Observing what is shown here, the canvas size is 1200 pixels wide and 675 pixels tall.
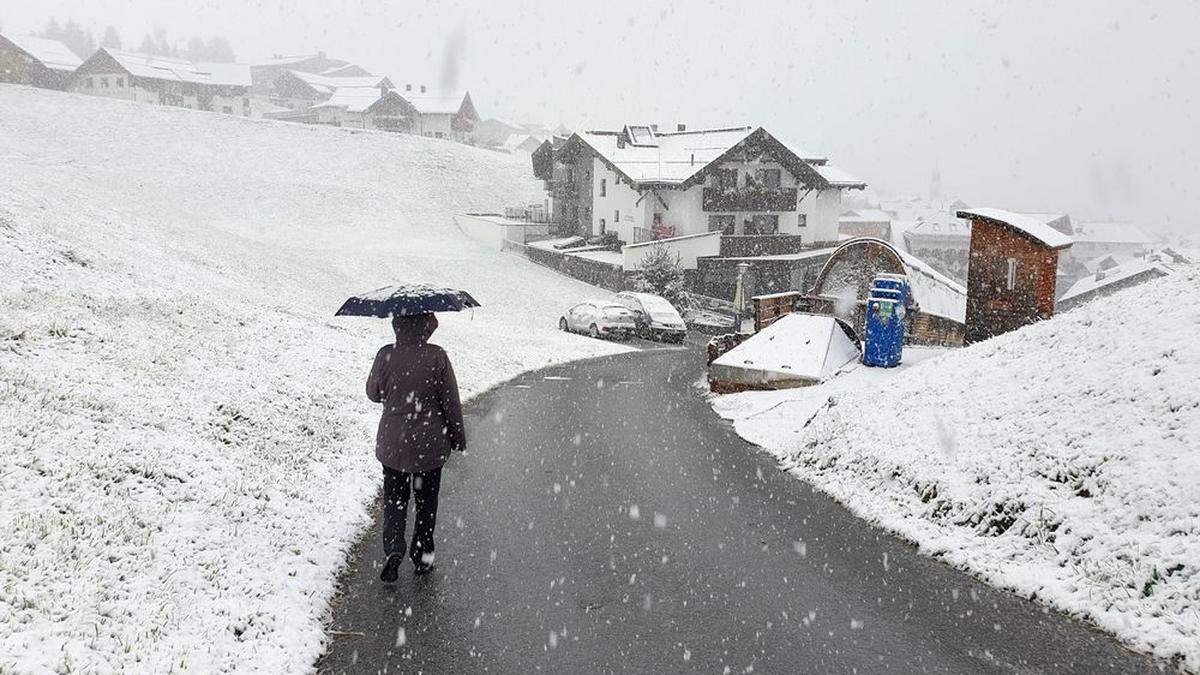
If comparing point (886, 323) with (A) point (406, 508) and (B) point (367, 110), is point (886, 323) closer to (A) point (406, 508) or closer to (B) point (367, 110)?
(A) point (406, 508)

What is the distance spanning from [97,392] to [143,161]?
186ft

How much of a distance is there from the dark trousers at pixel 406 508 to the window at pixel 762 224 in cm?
4536

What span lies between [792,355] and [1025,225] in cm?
480

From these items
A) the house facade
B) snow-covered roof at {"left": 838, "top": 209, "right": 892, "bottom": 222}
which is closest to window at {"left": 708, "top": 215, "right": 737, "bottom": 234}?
the house facade

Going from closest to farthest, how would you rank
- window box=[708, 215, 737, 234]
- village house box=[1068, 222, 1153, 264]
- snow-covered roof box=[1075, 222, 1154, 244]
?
window box=[708, 215, 737, 234] → village house box=[1068, 222, 1153, 264] → snow-covered roof box=[1075, 222, 1154, 244]

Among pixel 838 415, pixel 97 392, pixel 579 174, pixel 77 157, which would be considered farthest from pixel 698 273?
pixel 77 157

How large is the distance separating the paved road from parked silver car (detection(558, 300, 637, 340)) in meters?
20.9

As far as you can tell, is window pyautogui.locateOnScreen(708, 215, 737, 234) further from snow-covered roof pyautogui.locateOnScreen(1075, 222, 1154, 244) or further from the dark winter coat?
snow-covered roof pyautogui.locateOnScreen(1075, 222, 1154, 244)

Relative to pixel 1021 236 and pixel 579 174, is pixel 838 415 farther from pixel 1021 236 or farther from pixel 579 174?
pixel 579 174

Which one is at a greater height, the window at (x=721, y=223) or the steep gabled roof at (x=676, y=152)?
the steep gabled roof at (x=676, y=152)

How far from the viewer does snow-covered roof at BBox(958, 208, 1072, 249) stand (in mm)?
13961

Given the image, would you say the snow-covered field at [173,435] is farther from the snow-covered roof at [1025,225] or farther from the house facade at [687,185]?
the house facade at [687,185]

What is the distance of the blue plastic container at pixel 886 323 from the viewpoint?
13.4 meters

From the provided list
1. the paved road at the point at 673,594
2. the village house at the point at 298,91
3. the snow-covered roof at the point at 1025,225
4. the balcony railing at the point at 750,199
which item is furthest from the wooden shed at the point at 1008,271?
the village house at the point at 298,91
